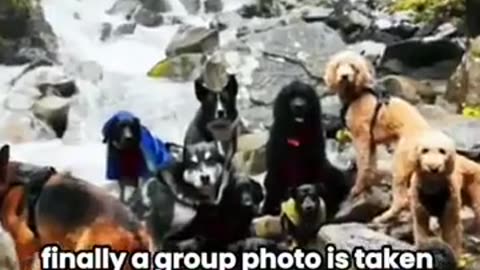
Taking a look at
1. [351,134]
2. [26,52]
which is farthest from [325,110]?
[26,52]

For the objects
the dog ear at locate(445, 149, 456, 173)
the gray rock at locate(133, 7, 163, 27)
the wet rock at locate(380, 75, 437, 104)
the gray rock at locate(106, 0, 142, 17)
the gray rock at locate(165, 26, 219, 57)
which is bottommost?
the dog ear at locate(445, 149, 456, 173)

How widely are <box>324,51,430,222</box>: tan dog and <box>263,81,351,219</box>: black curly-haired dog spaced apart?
0.12 ft

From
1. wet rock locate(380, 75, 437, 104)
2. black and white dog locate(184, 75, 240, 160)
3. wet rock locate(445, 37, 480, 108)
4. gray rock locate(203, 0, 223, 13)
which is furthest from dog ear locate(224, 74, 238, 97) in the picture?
wet rock locate(445, 37, 480, 108)

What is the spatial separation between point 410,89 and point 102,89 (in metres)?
0.50

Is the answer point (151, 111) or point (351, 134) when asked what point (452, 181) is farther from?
point (151, 111)

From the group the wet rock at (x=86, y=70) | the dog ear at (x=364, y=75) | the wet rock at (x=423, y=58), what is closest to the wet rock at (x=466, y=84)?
the wet rock at (x=423, y=58)

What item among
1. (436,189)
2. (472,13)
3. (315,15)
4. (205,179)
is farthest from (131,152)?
(472,13)

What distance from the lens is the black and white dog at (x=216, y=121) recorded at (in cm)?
193

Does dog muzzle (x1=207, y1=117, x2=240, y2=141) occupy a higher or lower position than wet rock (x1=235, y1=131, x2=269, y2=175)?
higher

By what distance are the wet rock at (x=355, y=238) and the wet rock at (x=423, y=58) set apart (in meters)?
0.26

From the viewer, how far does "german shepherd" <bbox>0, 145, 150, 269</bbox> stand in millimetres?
1933

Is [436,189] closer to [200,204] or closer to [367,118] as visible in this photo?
[367,118]

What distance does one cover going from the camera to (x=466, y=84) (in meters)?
1.95

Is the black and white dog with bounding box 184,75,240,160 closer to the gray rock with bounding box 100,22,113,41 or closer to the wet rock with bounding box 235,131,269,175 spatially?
the wet rock with bounding box 235,131,269,175
